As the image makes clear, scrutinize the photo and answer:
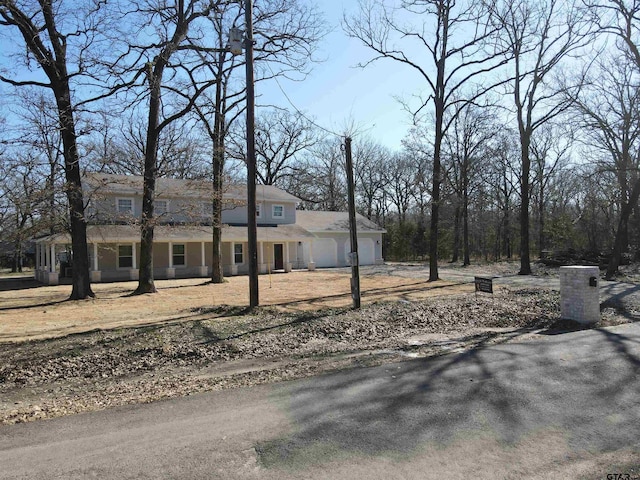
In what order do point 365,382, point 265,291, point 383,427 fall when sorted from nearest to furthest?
point 383,427 → point 365,382 → point 265,291

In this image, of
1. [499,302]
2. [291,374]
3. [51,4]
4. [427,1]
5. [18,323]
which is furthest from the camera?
[427,1]

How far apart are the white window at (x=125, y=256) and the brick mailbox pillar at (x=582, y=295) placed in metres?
21.3

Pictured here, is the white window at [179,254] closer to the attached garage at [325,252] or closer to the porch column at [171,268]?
the porch column at [171,268]

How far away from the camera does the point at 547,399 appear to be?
4.77m

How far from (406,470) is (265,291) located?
1420 centimetres

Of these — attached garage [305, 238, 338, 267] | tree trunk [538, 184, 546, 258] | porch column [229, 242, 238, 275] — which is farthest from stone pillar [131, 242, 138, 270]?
tree trunk [538, 184, 546, 258]

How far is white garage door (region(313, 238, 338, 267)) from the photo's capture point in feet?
110

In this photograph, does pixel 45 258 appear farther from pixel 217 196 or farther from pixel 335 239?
pixel 335 239

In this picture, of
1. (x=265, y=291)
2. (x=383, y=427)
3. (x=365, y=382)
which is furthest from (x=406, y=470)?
(x=265, y=291)

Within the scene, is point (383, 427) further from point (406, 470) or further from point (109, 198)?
point (109, 198)

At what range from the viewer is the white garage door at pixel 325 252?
33.6m

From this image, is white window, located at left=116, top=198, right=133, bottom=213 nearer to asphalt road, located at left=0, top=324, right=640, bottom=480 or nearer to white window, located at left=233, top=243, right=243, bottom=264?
white window, located at left=233, top=243, right=243, bottom=264

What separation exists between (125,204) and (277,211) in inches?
414

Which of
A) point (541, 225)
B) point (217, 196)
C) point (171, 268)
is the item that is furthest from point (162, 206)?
point (541, 225)
